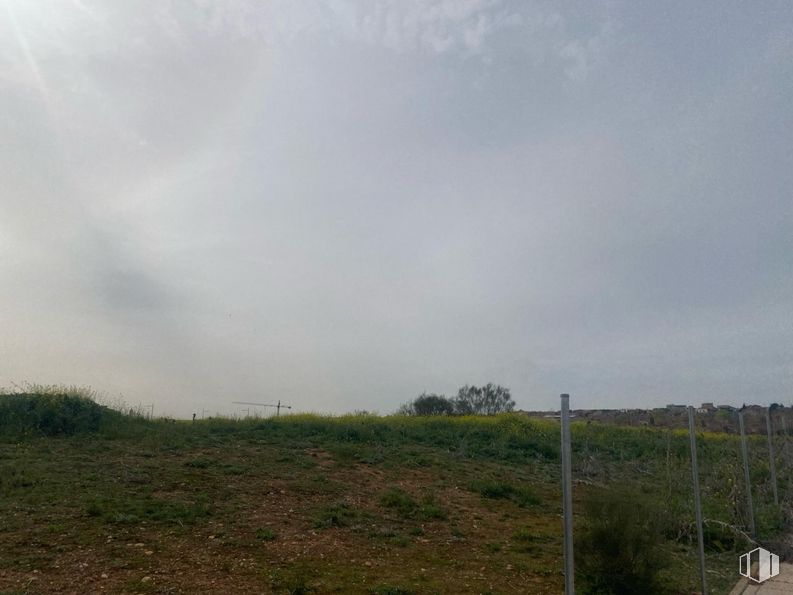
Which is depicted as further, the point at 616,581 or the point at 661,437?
the point at 661,437

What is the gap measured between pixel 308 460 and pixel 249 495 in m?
3.13

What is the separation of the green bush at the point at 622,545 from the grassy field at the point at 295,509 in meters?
0.13

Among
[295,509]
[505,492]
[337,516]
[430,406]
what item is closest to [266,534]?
[337,516]

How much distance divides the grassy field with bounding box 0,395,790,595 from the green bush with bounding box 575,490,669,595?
0.13 metres

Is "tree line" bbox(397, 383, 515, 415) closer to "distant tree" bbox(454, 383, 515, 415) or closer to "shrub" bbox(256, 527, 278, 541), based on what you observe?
"distant tree" bbox(454, 383, 515, 415)

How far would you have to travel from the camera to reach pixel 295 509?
784 centimetres

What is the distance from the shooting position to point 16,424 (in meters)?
12.2

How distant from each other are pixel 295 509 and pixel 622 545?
4.24 metres

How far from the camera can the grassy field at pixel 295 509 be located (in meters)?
5.38

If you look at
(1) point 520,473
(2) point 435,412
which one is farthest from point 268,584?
(2) point 435,412

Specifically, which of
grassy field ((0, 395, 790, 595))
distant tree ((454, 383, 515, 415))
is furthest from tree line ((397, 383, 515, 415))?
grassy field ((0, 395, 790, 595))

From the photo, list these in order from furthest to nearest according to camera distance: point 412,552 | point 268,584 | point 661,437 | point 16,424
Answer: point 661,437 → point 16,424 → point 412,552 → point 268,584

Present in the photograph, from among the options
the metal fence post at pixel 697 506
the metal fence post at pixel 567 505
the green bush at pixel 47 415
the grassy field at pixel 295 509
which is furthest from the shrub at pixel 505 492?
the green bush at pixel 47 415

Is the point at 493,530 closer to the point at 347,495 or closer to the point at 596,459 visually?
the point at 347,495
